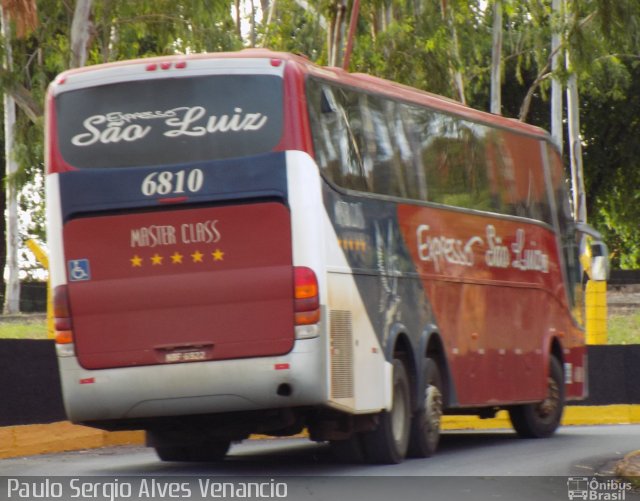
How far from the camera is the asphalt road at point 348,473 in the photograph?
12.6 m

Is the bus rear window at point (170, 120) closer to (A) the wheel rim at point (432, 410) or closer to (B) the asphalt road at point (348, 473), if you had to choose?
(B) the asphalt road at point (348, 473)

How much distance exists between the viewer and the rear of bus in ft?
45.7

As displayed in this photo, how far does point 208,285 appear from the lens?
1408cm

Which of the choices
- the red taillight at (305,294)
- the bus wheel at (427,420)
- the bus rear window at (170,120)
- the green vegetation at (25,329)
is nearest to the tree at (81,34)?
the green vegetation at (25,329)

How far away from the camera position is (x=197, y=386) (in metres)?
14.1

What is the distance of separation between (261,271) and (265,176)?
0.79 metres

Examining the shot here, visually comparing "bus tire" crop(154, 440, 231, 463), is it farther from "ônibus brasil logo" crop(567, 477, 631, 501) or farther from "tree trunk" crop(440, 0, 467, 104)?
"tree trunk" crop(440, 0, 467, 104)

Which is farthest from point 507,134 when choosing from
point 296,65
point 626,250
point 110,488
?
point 626,250

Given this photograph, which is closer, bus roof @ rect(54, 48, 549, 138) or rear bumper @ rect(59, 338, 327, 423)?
rear bumper @ rect(59, 338, 327, 423)

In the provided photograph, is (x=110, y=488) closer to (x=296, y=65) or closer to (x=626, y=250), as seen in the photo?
(x=296, y=65)

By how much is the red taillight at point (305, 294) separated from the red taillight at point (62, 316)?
6.66 feet

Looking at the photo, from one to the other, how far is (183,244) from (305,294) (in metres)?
1.14

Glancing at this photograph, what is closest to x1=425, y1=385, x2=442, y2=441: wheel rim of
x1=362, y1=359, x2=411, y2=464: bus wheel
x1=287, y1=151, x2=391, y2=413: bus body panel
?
x1=362, y1=359, x2=411, y2=464: bus wheel

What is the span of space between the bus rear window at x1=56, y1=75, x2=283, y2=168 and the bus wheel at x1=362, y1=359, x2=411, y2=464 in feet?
9.99
